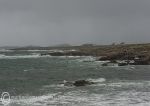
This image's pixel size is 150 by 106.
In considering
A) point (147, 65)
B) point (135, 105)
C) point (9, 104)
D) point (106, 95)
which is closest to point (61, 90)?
point (106, 95)

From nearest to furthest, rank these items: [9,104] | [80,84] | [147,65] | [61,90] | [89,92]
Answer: [9,104] → [89,92] → [61,90] → [80,84] → [147,65]

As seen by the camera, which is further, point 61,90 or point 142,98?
point 61,90

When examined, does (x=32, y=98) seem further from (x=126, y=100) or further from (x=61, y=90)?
(x=126, y=100)

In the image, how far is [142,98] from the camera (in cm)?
3195

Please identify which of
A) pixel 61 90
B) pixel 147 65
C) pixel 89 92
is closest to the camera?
pixel 89 92

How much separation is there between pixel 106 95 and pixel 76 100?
3819 mm

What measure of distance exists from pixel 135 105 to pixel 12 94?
1470 cm

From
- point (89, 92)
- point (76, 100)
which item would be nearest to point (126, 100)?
point (76, 100)

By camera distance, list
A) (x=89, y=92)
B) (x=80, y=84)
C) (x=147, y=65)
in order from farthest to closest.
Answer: (x=147, y=65)
(x=80, y=84)
(x=89, y=92)

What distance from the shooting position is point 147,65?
72.8 m

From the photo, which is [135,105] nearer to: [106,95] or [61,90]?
[106,95]

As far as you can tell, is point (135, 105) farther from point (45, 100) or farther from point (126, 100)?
point (45, 100)

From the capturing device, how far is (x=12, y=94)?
126 ft

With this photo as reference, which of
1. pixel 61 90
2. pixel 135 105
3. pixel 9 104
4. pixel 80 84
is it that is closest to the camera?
pixel 135 105
